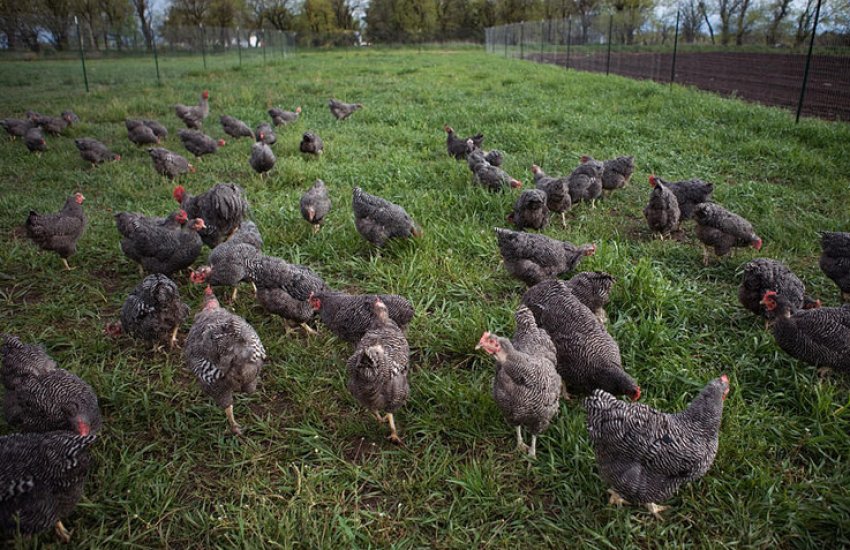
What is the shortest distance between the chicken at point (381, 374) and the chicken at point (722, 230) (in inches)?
141

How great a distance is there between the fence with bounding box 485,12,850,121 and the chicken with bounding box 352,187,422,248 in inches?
369

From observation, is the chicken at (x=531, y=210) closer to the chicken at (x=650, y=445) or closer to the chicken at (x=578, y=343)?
the chicken at (x=578, y=343)

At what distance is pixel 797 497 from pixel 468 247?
11.2ft

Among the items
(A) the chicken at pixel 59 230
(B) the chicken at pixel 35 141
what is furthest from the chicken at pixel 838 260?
(B) the chicken at pixel 35 141

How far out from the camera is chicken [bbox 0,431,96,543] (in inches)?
96.0

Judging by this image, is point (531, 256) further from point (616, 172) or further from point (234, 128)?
point (234, 128)

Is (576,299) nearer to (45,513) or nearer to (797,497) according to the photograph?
(797,497)

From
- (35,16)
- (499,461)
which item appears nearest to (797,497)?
(499,461)

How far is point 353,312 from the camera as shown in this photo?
376cm

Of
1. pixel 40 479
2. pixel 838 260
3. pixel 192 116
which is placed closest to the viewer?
pixel 40 479

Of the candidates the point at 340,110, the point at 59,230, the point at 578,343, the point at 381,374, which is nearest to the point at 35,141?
the point at 59,230

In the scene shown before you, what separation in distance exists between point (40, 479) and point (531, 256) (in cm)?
368

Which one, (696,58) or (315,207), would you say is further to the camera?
(696,58)

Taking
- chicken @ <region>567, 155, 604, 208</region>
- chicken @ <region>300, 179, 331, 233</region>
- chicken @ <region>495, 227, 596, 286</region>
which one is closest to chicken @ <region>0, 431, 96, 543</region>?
chicken @ <region>495, 227, 596, 286</region>
